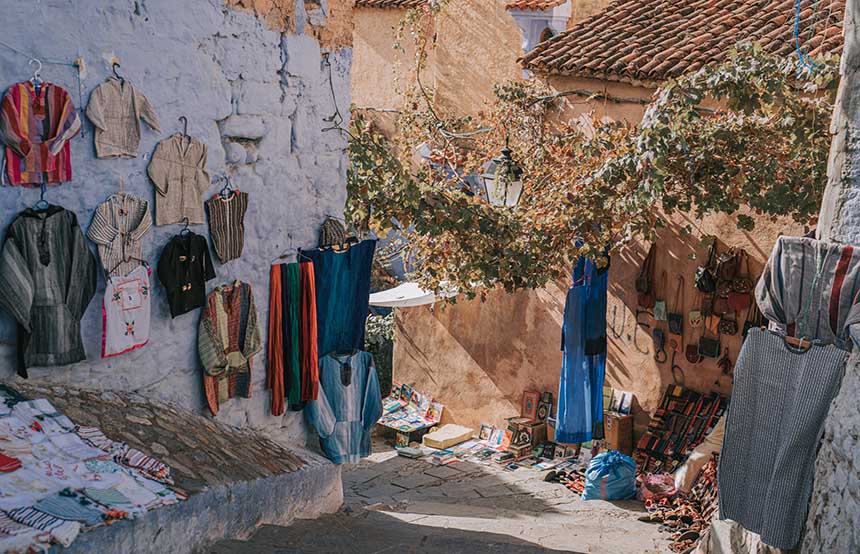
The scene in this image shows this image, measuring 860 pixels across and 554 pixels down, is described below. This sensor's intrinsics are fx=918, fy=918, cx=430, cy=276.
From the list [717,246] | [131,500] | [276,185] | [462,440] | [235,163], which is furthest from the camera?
[462,440]

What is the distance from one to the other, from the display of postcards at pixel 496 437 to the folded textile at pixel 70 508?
27.2 feet

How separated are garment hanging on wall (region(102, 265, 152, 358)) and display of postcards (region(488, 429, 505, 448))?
722 cm

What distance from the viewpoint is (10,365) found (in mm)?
4645

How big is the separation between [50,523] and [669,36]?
30.8ft

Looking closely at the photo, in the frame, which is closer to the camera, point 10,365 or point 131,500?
point 131,500

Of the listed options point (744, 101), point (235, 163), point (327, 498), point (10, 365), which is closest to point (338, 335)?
point (327, 498)

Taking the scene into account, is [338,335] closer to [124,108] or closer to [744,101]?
[124,108]

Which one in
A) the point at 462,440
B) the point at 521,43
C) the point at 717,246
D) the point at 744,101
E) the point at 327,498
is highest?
the point at 521,43

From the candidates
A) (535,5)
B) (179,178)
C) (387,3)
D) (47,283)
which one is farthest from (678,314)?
(387,3)

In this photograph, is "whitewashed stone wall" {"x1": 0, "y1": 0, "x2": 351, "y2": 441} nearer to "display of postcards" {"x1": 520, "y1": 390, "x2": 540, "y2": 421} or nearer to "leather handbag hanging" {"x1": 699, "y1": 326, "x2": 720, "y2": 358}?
"leather handbag hanging" {"x1": 699, "y1": 326, "x2": 720, "y2": 358}

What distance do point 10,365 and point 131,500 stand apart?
102 centimetres

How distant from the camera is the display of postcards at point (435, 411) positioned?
1263 cm

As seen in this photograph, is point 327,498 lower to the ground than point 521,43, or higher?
lower

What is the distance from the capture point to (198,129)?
5684mm
